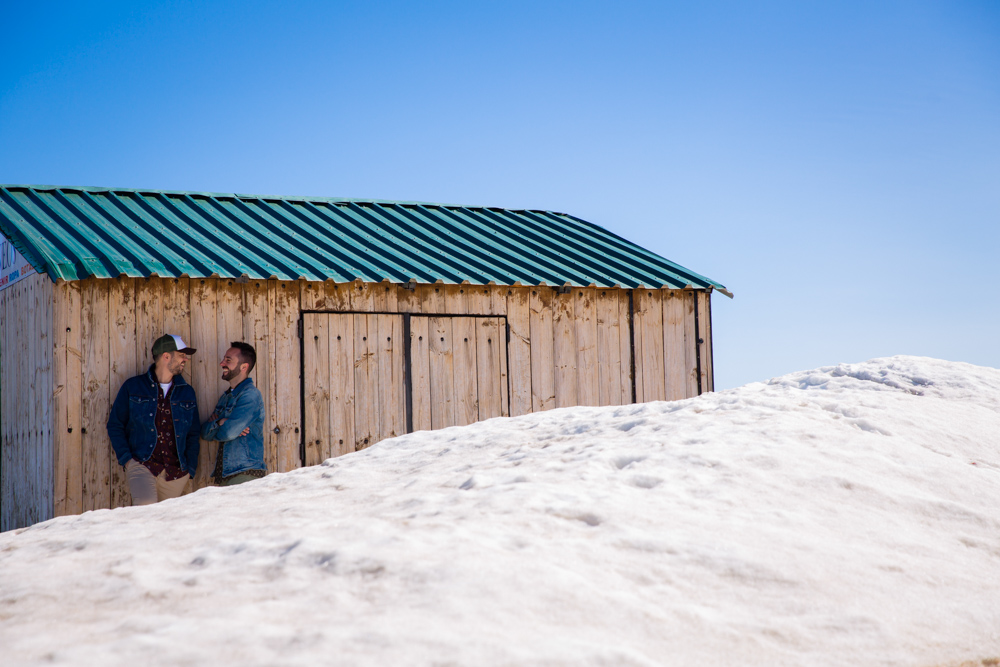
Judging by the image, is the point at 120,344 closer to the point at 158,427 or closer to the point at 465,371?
the point at 158,427

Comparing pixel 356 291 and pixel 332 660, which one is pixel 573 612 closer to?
pixel 332 660

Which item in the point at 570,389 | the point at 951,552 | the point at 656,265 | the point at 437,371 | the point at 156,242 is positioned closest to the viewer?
the point at 951,552

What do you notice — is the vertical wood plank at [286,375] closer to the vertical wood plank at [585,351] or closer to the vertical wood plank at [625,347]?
the vertical wood plank at [585,351]

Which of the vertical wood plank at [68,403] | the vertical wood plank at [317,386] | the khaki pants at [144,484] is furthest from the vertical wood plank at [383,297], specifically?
the vertical wood plank at [68,403]

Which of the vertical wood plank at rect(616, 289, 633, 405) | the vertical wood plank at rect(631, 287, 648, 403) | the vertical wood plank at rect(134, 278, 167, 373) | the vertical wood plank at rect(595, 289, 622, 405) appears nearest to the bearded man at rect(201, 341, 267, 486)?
the vertical wood plank at rect(134, 278, 167, 373)

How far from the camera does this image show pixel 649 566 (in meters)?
3.11

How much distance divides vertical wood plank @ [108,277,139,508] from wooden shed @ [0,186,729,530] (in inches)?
0.6

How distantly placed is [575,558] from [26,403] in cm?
749

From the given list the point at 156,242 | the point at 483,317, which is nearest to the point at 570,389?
the point at 483,317

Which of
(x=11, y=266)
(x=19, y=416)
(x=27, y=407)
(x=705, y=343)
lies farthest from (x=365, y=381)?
(x=705, y=343)

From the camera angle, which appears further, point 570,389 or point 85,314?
point 570,389

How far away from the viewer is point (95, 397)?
786cm

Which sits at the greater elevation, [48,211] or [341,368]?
[48,211]

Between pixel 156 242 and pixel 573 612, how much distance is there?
298 inches
